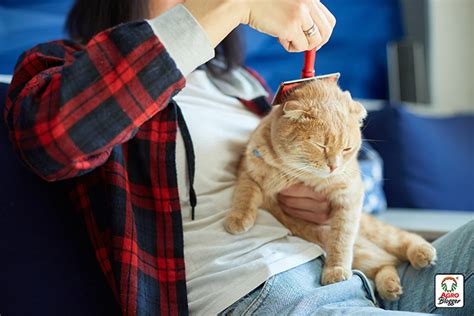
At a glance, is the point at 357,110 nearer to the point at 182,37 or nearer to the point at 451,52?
the point at 182,37

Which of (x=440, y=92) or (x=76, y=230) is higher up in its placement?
(x=76, y=230)

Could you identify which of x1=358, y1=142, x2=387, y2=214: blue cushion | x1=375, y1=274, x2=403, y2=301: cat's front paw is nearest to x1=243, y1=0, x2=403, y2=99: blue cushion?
x1=358, y1=142, x2=387, y2=214: blue cushion

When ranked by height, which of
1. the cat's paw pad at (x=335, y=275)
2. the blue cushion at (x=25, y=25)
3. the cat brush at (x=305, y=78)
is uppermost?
the blue cushion at (x=25, y=25)

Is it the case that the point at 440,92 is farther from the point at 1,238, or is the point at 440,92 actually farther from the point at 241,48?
the point at 1,238

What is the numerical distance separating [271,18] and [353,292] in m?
0.53

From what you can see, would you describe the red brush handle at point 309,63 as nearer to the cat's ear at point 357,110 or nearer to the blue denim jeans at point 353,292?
the cat's ear at point 357,110

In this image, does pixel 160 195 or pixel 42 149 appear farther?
pixel 160 195

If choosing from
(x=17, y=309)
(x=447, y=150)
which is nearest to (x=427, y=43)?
(x=447, y=150)

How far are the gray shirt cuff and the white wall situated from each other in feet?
6.57

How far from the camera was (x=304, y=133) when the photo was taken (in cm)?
115

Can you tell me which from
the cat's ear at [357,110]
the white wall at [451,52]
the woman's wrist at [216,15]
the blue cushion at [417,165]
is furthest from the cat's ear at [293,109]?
the white wall at [451,52]

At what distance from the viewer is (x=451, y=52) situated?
2654 millimetres

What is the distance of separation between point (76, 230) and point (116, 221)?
14 cm

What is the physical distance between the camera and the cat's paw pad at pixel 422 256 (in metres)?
1.11
